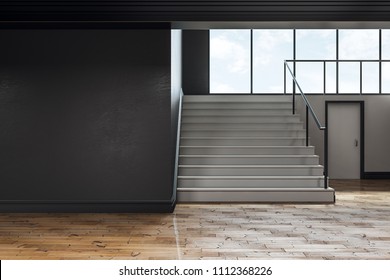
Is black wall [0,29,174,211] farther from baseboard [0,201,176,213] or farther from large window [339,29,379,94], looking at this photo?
large window [339,29,379,94]

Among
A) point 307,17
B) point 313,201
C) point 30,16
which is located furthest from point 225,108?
point 30,16

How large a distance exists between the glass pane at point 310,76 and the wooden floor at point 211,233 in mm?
4379

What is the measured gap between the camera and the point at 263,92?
1020cm

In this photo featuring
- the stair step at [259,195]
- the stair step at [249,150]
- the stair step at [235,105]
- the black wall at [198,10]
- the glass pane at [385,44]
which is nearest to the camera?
the black wall at [198,10]

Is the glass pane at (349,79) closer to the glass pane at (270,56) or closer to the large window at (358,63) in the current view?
the large window at (358,63)

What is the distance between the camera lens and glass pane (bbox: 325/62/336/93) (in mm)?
9977

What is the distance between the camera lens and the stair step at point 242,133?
7.60 metres

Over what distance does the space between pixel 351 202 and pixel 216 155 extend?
2114mm

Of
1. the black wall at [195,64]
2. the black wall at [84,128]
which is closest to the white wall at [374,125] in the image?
the black wall at [195,64]

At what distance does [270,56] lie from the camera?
10.3 meters

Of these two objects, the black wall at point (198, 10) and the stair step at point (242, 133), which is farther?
the stair step at point (242, 133)

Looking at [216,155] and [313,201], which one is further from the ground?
[216,155]

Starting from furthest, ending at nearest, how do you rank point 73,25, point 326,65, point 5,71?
point 326,65 → point 5,71 → point 73,25
